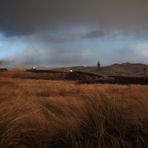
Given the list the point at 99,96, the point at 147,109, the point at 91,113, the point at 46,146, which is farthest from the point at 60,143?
the point at 147,109

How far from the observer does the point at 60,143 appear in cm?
700

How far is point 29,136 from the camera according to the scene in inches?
275

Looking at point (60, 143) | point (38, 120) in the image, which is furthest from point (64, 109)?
point (60, 143)

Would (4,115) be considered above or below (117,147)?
above

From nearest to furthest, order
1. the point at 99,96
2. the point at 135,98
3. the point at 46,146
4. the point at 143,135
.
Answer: the point at 46,146 < the point at 143,135 < the point at 99,96 < the point at 135,98

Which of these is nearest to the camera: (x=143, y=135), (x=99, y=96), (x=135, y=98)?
(x=143, y=135)

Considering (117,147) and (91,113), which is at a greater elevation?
(91,113)

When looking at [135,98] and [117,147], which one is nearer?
[117,147]

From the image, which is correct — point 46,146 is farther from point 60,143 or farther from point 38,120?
point 38,120

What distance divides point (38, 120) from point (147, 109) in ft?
6.40

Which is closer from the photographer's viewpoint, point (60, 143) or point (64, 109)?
point (60, 143)

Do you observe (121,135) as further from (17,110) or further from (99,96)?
(17,110)

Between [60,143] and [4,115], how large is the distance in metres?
0.93

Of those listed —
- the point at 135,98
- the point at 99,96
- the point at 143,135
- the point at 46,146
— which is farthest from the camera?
the point at 135,98
